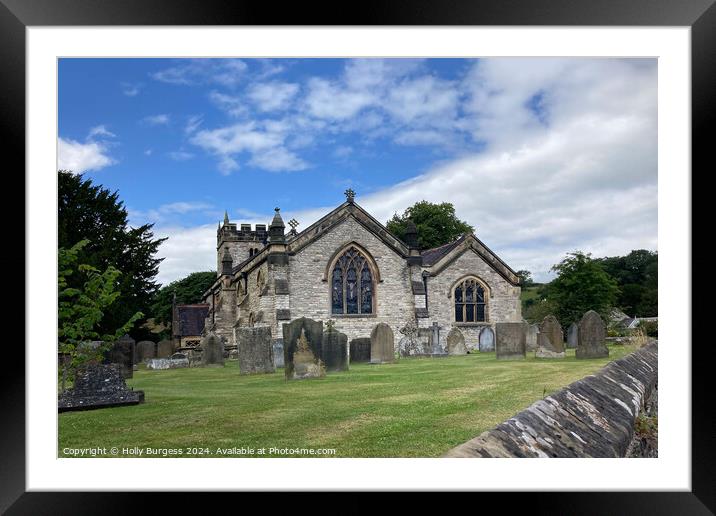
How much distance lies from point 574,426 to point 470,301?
1642cm

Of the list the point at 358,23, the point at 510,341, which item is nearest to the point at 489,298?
the point at 510,341

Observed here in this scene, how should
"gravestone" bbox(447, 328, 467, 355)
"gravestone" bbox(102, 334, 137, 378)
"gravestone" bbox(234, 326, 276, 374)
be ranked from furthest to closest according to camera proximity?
"gravestone" bbox(447, 328, 467, 355) → "gravestone" bbox(234, 326, 276, 374) → "gravestone" bbox(102, 334, 137, 378)

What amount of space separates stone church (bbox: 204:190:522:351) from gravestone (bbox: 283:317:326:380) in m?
6.77

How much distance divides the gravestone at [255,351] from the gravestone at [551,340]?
6.22 meters

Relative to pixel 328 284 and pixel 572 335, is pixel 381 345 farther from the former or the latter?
pixel 572 335

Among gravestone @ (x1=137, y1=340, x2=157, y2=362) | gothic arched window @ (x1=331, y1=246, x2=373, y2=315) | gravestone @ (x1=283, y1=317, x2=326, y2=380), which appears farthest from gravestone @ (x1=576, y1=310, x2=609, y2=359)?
gravestone @ (x1=137, y1=340, x2=157, y2=362)

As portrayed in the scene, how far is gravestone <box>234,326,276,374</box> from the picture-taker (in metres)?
11.9

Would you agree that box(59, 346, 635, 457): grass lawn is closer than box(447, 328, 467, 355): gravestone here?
Yes

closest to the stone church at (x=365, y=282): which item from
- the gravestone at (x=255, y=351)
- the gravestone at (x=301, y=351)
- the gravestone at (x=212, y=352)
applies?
the gravestone at (x=212, y=352)

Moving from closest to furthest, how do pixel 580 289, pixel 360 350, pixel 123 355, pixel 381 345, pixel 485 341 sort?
1. pixel 123 355
2. pixel 360 350
3. pixel 381 345
4. pixel 580 289
5. pixel 485 341

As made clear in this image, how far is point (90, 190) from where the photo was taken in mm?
11195

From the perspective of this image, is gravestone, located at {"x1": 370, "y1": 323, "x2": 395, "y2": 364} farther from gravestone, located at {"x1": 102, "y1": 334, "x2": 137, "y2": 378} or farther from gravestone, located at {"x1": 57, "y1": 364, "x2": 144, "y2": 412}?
gravestone, located at {"x1": 57, "y1": 364, "x2": 144, "y2": 412}

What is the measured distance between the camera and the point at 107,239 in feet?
38.2

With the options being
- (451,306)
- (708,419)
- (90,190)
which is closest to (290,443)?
(708,419)
